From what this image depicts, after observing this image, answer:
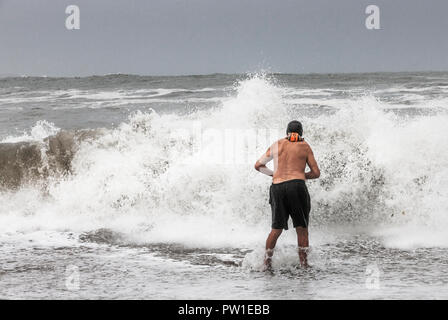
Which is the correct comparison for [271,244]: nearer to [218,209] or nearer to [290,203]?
[290,203]

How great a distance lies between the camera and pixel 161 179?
8.76 meters

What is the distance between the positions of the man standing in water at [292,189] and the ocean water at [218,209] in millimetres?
264

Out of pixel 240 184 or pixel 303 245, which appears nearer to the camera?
pixel 303 245

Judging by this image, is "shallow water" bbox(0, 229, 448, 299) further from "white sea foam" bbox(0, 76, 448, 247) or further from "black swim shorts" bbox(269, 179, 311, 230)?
"white sea foam" bbox(0, 76, 448, 247)

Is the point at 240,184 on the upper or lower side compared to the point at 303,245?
upper

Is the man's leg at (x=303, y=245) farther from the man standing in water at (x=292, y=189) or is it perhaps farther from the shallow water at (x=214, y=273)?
the shallow water at (x=214, y=273)

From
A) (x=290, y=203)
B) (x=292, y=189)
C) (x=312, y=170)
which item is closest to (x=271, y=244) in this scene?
(x=290, y=203)

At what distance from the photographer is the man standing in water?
5316 mm

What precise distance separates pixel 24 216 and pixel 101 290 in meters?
4.37

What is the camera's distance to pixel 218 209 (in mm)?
7906

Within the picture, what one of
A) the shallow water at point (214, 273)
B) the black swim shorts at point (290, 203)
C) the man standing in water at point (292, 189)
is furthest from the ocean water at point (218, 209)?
the black swim shorts at point (290, 203)

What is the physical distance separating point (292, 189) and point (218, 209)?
274cm

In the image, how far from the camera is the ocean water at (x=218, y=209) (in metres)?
5.01
